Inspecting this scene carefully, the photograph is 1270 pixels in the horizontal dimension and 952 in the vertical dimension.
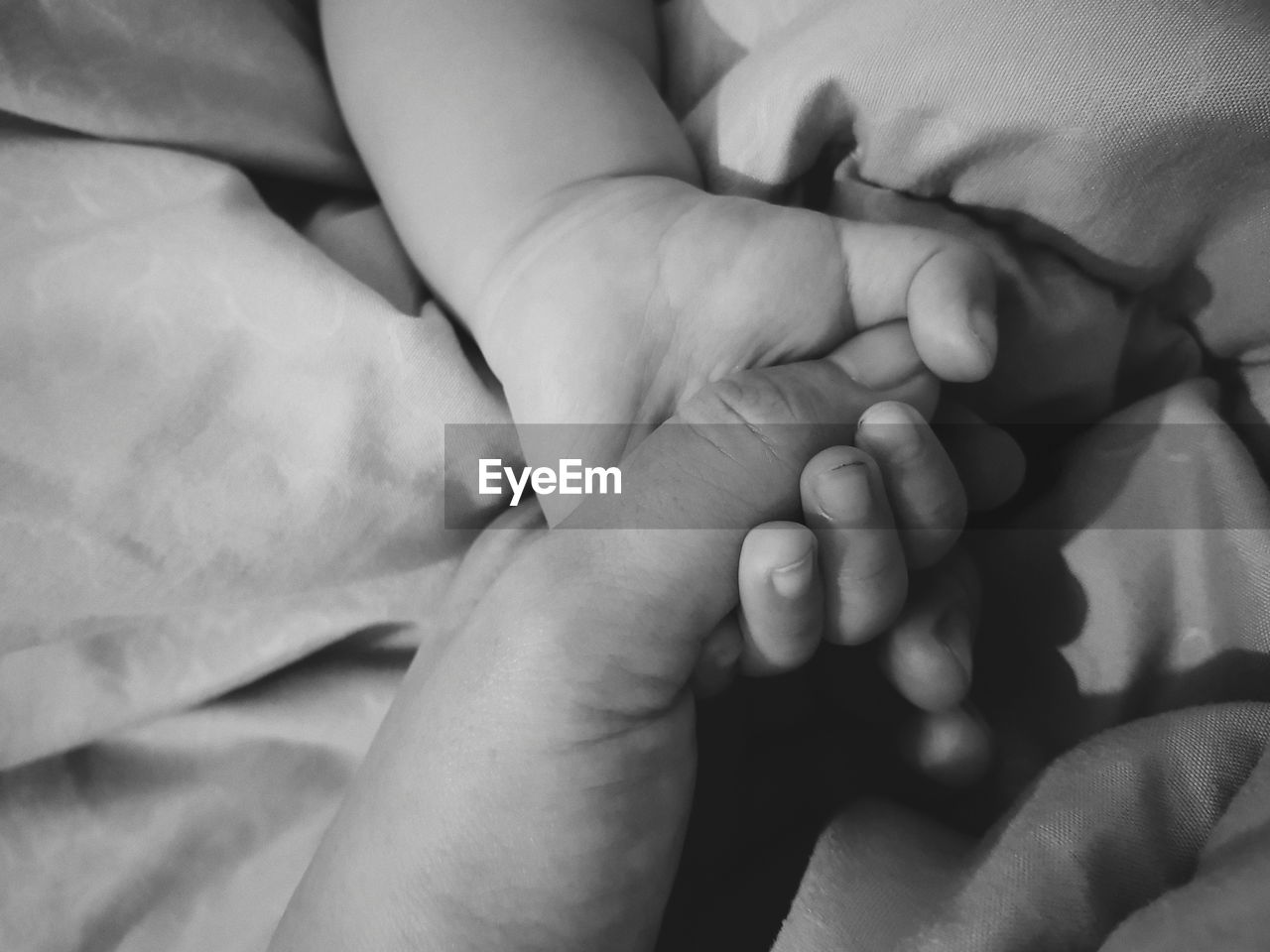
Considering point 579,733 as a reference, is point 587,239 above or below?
above

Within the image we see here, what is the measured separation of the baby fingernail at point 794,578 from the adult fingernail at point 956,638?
12cm

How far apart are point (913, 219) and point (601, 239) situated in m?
0.20

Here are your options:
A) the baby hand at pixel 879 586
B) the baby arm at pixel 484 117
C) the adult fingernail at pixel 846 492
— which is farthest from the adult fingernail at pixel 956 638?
the baby arm at pixel 484 117

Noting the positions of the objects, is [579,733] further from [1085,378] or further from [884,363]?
[1085,378]

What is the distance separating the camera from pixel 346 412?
550 millimetres

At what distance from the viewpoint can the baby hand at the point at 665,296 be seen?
0.51 meters

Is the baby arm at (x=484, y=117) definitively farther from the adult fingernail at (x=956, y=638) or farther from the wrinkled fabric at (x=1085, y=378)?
the adult fingernail at (x=956, y=638)

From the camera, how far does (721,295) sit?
0.52m

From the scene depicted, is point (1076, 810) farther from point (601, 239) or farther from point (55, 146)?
point (55, 146)

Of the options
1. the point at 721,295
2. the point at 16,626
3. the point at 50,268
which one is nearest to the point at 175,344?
the point at 50,268

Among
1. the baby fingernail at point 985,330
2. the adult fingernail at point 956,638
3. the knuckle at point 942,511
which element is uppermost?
the baby fingernail at point 985,330

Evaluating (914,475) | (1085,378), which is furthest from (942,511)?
(1085,378)
